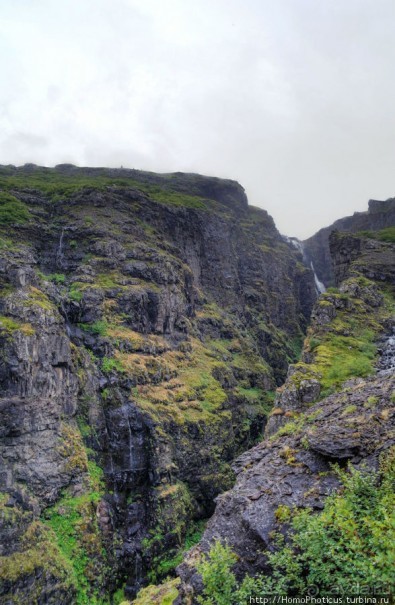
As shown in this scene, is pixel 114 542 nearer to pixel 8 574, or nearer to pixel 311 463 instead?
pixel 8 574

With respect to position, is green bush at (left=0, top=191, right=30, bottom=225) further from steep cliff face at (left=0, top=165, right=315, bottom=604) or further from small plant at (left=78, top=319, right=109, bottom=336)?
small plant at (left=78, top=319, right=109, bottom=336)

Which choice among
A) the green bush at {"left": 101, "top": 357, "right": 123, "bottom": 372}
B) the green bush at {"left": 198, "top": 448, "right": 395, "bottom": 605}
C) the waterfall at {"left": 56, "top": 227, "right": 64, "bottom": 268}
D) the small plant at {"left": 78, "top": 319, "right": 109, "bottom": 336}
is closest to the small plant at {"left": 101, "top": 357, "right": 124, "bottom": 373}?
the green bush at {"left": 101, "top": 357, "right": 123, "bottom": 372}

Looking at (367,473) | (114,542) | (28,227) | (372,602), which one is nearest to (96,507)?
(114,542)

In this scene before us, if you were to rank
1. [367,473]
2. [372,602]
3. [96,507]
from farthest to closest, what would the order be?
[96,507] < [367,473] < [372,602]

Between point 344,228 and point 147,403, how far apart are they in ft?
362

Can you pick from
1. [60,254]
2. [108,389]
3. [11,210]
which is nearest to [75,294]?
[60,254]

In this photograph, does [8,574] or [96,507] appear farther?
[96,507]

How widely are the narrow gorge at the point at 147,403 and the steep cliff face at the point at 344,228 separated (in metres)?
29.7

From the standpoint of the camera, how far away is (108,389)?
4669 cm

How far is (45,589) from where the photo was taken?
31.1m

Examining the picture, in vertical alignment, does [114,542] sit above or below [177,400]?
below

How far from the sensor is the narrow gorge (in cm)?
1747

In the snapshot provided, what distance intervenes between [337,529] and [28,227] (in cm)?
6325

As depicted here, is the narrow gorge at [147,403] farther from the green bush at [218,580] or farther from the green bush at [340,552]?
the green bush at [218,580]
